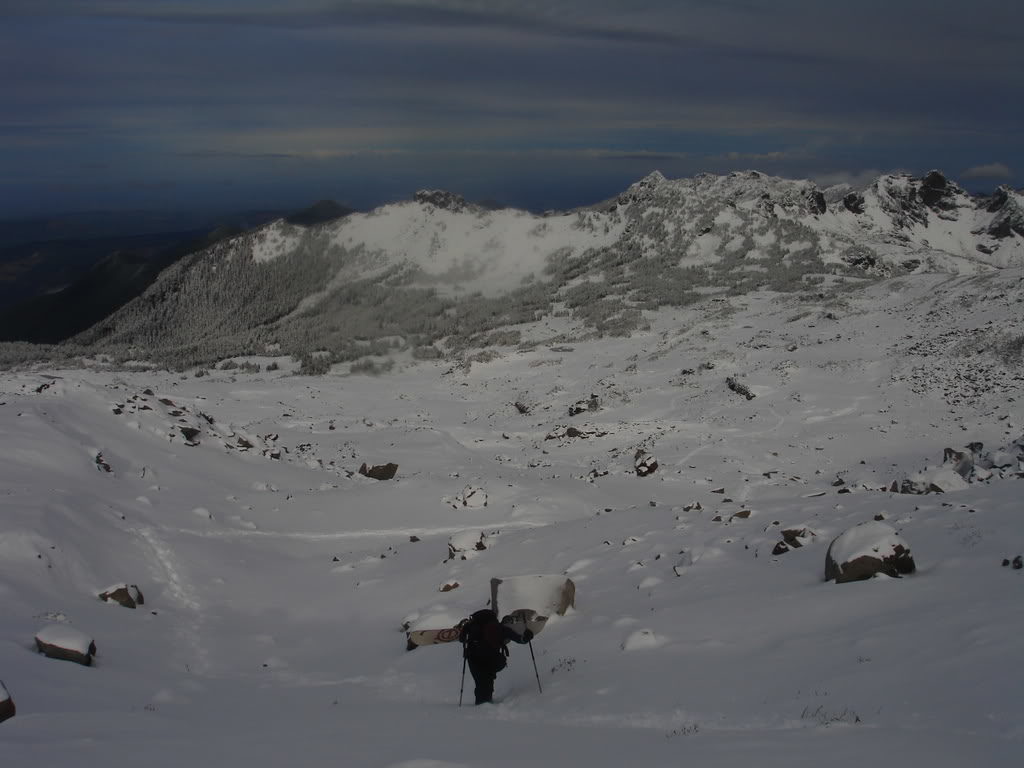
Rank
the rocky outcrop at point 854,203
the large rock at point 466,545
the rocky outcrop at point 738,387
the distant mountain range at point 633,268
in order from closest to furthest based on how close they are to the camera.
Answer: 1. the large rock at point 466,545
2. the rocky outcrop at point 738,387
3. the distant mountain range at point 633,268
4. the rocky outcrop at point 854,203

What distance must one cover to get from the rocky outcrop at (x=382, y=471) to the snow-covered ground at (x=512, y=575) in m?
0.78

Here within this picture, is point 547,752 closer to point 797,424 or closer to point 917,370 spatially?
point 797,424

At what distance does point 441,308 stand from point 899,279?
107m

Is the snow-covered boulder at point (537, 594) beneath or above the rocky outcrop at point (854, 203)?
beneath

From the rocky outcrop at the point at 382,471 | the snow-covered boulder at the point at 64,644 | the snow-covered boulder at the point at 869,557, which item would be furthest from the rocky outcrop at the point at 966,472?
the rocky outcrop at the point at 382,471

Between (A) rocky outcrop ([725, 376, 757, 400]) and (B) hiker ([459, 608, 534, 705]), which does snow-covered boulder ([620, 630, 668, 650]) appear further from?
(A) rocky outcrop ([725, 376, 757, 400])

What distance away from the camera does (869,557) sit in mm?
11219

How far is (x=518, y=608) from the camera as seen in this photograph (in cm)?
1324

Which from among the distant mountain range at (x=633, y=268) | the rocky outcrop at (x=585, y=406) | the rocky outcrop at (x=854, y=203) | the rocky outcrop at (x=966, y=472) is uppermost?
the rocky outcrop at (x=854, y=203)

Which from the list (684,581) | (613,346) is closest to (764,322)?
(613,346)

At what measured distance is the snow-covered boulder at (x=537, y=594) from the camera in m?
13.3

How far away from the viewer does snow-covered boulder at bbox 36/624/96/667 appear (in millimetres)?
10414

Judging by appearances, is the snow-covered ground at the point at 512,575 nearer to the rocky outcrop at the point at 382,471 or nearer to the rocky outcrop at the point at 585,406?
the rocky outcrop at the point at 382,471

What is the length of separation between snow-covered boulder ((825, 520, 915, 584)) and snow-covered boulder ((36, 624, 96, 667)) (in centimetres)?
1298
